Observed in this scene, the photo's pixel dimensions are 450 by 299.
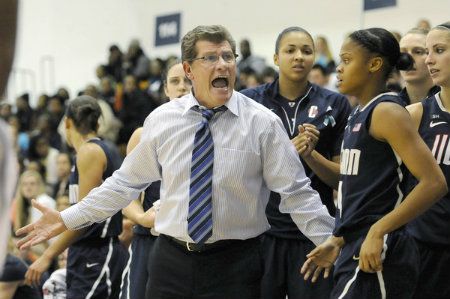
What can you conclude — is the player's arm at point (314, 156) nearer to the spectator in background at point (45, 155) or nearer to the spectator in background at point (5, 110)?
the spectator in background at point (45, 155)

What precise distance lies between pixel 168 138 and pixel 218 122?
26 cm

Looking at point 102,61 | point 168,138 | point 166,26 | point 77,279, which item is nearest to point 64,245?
point 77,279

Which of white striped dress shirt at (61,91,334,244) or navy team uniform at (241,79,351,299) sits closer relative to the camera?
white striped dress shirt at (61,91,334,244)

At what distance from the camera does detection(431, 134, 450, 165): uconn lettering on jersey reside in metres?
4.75

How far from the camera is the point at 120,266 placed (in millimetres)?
6289

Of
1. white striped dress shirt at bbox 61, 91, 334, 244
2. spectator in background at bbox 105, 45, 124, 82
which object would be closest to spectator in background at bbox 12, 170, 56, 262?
white striped dress shirt at bbox 61, 91, 334, 244

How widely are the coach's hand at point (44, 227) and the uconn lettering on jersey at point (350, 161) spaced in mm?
1410

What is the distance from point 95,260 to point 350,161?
2.43m

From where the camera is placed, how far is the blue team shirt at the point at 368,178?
428cm

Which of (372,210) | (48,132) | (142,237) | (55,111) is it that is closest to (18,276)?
(142,237)

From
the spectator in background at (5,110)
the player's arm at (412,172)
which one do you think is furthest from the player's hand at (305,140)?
the spectator in background at (5,110)

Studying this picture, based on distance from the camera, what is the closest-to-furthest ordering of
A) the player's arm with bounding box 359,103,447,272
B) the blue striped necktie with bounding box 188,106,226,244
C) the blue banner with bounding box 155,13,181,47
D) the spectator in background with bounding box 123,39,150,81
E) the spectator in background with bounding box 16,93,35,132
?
the player's arm with bounding box 359,103,447,272 → the blue striped necktie with bounding box 188,106,226,244 → the blue banner with bounding box 155,13,181,47 → the spectator in background with bounding box 123,39,150,81 → the spectator in background with bounding box 16,93,35,132

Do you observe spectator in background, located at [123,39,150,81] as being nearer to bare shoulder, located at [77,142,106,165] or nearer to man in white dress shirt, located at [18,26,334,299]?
bare shoulder, located at [77,142,106,165]

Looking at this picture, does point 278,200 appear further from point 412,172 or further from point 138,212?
point 412,172
